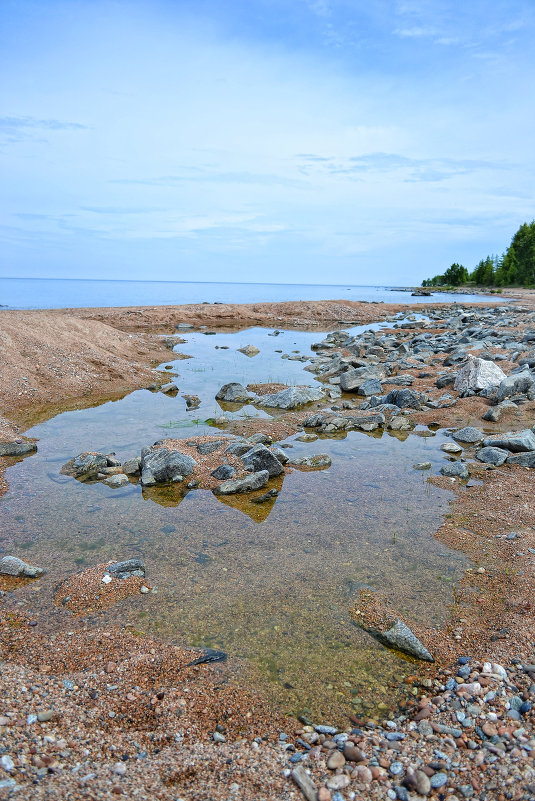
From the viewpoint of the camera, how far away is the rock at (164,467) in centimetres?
975

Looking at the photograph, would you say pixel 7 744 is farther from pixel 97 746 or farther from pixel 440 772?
pixel 440 772

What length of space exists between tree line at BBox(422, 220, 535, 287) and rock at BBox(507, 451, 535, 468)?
99.8m

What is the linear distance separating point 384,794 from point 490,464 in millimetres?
8424

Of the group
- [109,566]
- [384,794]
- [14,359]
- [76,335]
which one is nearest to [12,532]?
[109,566]

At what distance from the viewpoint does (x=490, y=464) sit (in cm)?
1046

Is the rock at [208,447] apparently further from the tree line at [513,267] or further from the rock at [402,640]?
the tree line at [513,267]

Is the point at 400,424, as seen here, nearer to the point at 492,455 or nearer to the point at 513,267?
the point at 492,455

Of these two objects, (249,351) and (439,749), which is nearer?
(439,749)

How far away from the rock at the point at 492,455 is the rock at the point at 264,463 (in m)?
4.72

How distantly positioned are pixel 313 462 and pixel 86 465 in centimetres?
510

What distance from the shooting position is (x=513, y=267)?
103812mm

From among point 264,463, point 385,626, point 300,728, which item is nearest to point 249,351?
point 264,463

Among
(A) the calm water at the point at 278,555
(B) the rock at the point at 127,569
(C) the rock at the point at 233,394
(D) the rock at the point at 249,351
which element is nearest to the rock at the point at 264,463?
(A) the calm water at the point at 278,555

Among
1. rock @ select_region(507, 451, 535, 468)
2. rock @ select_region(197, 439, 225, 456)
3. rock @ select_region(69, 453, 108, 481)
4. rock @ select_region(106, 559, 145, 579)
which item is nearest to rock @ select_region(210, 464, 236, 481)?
rock @ select_region(197, 439, 225, 456)
